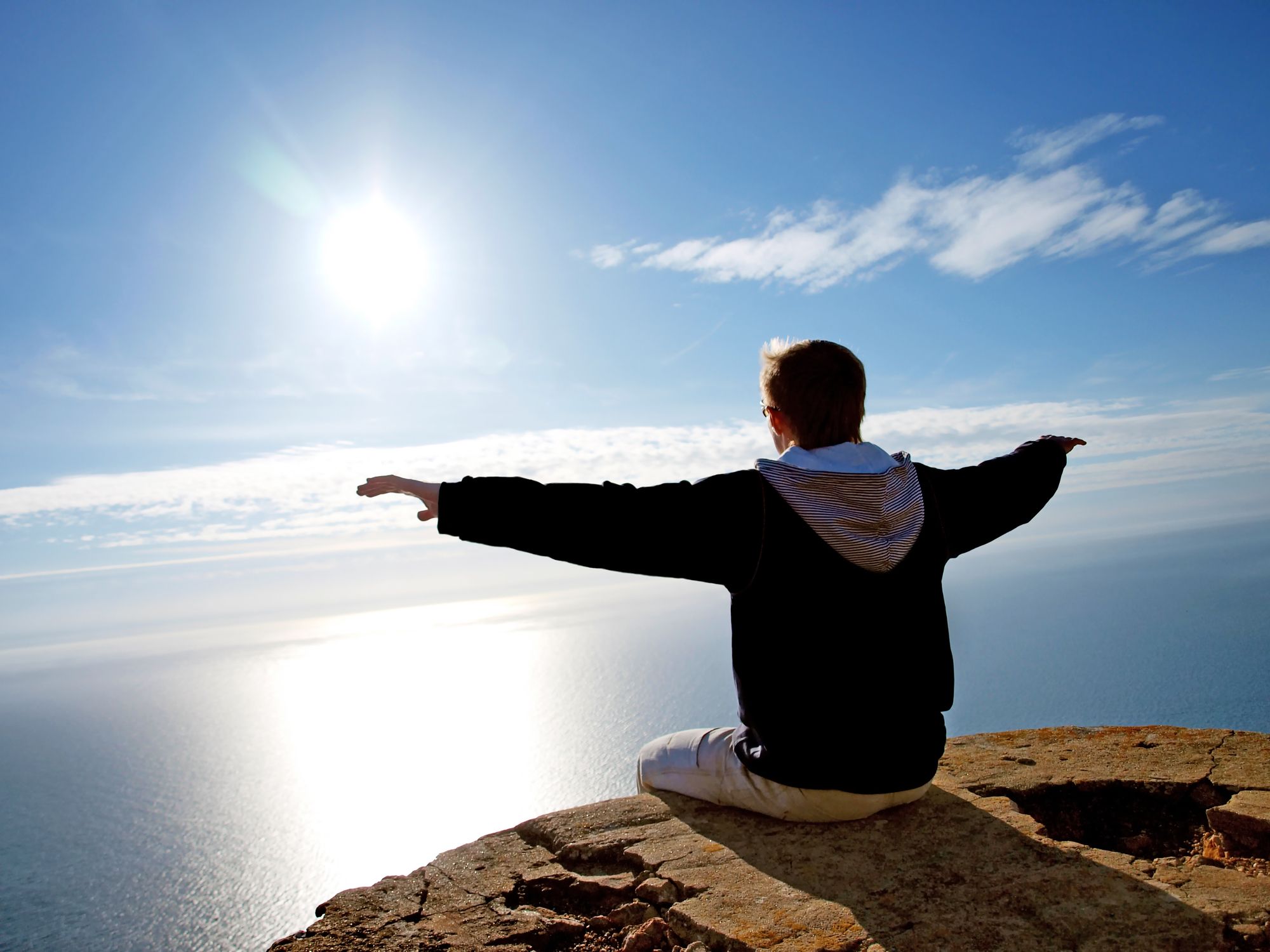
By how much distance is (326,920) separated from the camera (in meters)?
2.68

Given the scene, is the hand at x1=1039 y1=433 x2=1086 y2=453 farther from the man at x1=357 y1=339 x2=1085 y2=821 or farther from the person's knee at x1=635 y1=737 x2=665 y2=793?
the person's knee at x1=635 y1=737 x2=665 y2=793

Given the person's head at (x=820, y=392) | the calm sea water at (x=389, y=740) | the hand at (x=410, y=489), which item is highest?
the person's head at (x=820, y=392)

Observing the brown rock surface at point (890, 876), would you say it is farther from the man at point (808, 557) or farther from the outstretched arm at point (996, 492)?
the outstretched arm at point (996, 492)

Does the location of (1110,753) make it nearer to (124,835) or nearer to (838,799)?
(838,799)

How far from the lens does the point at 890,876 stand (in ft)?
7.98

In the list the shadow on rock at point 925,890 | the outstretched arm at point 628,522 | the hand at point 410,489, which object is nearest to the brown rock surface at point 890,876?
the shadow on rock at point 925,890

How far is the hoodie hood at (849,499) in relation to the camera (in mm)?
2457

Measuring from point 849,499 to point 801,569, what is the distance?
0.98ft

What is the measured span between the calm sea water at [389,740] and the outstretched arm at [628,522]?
1.26 feet

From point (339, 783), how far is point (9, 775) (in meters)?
41.0

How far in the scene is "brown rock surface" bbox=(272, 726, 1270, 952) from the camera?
2.09 meters

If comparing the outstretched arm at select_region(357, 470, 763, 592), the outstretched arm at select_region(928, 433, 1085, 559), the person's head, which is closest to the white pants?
the outstretched arm at select_region(357, 470, 763, 592)

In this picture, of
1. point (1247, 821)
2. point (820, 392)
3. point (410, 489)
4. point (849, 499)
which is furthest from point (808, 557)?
point (1247, 821)

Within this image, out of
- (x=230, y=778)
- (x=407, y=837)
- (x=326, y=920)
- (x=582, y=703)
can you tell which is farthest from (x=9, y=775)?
(x=326, y=920)
